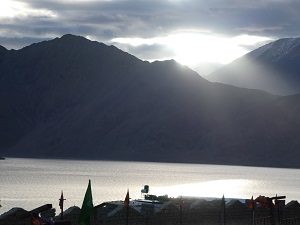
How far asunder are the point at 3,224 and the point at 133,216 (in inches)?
431

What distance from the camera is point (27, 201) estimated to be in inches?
3915

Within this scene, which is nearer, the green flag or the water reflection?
the green flag

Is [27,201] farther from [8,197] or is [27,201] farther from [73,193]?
[73,193]

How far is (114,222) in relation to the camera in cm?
4556

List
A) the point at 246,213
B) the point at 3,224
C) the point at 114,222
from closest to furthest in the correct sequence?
the point at 3,224, the point at 114,222, the point at 246,213

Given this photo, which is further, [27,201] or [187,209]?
[27,201]

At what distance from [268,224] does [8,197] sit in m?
64.5

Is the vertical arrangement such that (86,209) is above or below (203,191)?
above

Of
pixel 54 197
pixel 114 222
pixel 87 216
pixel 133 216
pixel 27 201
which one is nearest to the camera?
pixel 87 216

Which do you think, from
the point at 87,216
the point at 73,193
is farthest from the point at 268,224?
the point at 73,193

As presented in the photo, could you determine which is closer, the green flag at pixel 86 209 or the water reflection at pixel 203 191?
the green flag at pixel 86 209

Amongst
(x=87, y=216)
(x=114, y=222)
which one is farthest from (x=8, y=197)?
(x=87, y=216)

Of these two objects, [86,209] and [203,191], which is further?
[203,191]

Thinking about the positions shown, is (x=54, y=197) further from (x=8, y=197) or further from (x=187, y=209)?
(x=187, y=209)
